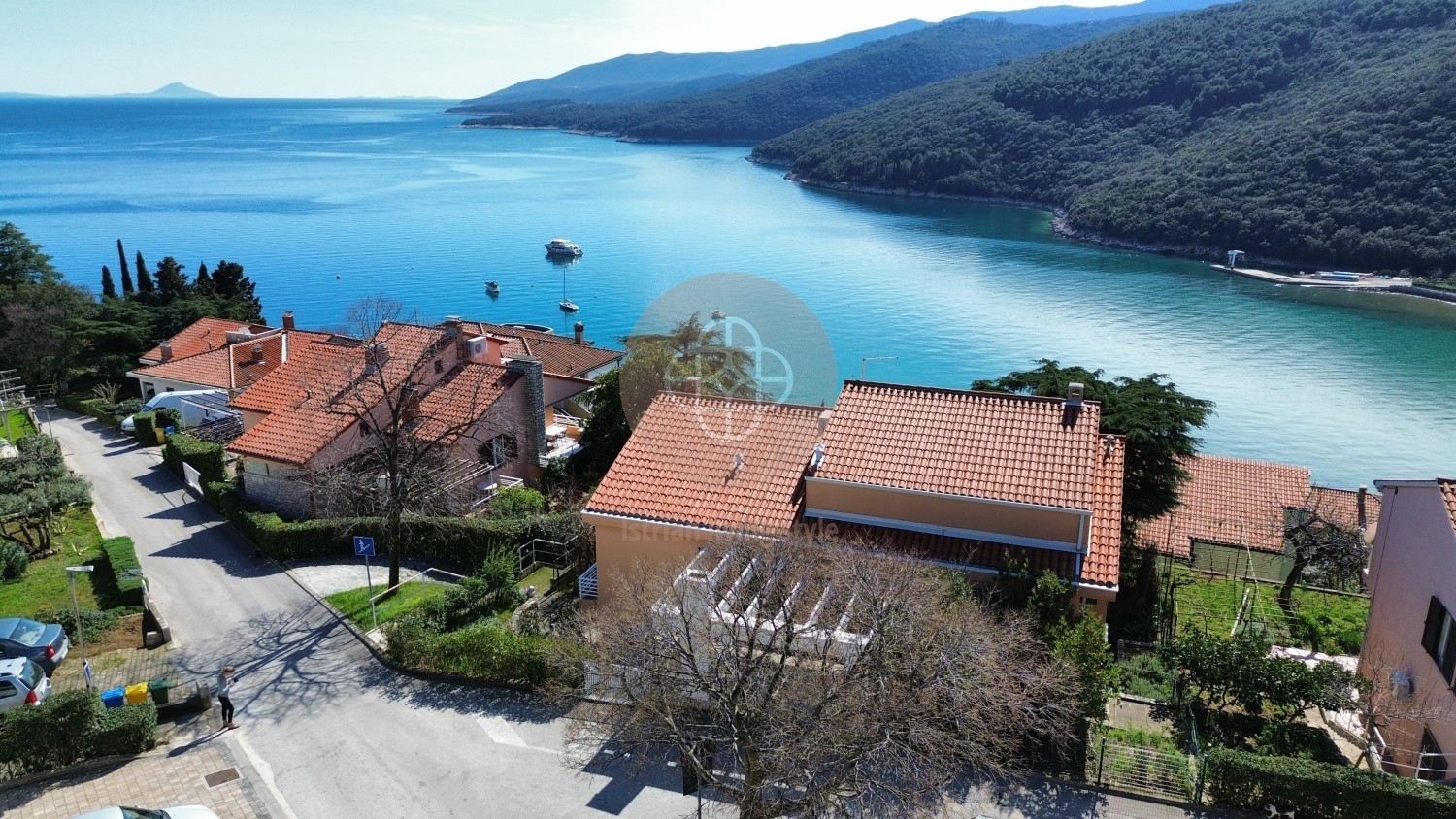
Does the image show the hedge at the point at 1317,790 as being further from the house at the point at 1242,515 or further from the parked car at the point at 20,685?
the parked car at the point at 20,685

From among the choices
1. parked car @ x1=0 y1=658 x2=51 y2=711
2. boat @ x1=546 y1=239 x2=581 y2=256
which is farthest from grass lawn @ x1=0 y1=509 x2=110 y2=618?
boat @ x1=546 y1=239 x2=581 y2=256

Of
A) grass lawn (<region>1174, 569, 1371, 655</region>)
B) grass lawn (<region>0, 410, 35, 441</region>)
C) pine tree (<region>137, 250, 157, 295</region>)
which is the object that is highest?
pine tree (<region>137, 250, 157, 295</region>)

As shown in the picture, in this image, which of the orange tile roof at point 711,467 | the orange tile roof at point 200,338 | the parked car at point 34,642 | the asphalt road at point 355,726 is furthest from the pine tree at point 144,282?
the orange tile roof at point 711,467

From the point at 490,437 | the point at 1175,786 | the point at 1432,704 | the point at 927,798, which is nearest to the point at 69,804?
the point at 927,798

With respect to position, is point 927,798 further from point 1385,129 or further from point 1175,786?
point 1385,129

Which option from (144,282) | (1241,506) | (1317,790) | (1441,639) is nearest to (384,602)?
(1317,790)

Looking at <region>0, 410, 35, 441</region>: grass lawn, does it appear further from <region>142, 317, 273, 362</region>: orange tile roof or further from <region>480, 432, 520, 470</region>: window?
<region>480, 432, 520, 470</region>: window
